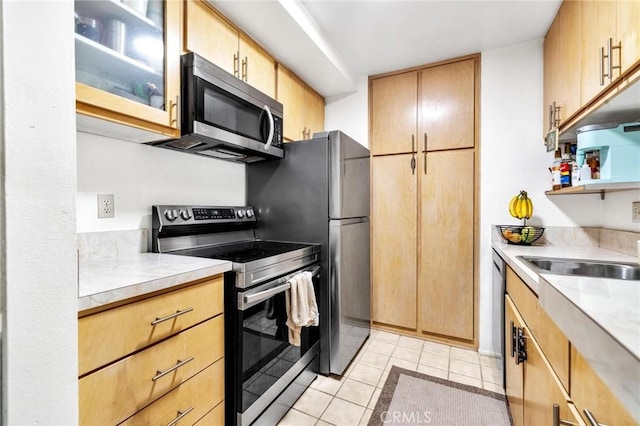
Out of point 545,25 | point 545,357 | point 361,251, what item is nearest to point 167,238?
point 361,251

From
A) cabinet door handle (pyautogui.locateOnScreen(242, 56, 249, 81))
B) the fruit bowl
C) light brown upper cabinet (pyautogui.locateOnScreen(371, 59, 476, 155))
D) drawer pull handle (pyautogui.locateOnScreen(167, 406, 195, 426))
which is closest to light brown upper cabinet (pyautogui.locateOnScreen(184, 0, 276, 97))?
cabinet door handle (pyautogui.locateOnScreen(242, 56, 249, 81))

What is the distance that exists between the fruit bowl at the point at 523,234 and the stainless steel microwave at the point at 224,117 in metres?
1.67

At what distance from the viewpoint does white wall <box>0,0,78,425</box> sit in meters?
0.46

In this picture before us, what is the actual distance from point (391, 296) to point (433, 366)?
2.16 feet

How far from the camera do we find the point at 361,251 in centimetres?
230

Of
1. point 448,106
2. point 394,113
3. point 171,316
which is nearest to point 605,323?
point 171,316

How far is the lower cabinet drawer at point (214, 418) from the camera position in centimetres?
114

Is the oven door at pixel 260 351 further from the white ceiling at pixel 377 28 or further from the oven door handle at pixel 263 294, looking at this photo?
the white ceiling at pixel 377 28

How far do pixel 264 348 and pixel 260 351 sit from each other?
1.3 inches

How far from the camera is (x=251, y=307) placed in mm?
1322

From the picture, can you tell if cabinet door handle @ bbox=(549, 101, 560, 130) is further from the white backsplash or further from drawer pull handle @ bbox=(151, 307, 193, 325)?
the white backsplash

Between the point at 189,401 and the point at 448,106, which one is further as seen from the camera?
the point at 448,106

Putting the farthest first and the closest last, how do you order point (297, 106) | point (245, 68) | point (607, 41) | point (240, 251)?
point (297, 106)
point (245, 68)
point (240, 251)
point (607, 41)

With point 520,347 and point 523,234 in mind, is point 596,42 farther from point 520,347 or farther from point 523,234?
point 520,347
